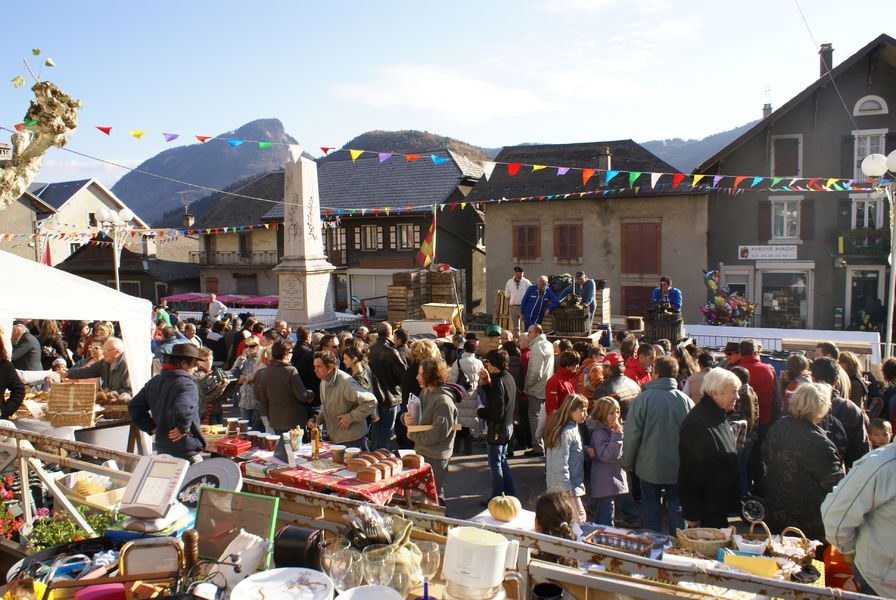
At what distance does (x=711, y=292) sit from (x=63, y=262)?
39062 mm

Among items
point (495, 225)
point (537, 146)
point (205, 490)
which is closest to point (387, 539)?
point (205, 490)

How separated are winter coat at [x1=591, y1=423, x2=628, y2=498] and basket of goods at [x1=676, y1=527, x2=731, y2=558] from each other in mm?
1663

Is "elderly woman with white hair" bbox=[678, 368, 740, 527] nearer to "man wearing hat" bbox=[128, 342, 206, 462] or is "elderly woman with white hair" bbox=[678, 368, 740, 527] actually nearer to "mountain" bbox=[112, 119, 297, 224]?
"man wearing hat" bbox=[128, 342, 206, 462]

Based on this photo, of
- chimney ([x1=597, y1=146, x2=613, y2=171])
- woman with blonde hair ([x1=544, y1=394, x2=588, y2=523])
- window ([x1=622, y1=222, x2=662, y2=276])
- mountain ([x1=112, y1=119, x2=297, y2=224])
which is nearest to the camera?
woman with blonde hair ([x1=544, y1=394, x2=588, y2=523])

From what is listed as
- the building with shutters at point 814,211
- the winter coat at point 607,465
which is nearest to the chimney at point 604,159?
the building with shutters at point 814,211

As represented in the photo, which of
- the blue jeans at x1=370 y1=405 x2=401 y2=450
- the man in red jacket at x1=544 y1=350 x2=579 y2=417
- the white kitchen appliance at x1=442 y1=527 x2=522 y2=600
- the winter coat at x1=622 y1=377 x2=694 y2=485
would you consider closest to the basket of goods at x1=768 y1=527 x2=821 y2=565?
the winter coat at x1=622 y1=377 x2=694 y2=485

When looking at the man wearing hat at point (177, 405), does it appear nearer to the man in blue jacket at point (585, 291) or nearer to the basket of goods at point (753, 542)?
the basket of goods at point (753, 542)

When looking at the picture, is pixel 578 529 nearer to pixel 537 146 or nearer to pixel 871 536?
pixel 871 536

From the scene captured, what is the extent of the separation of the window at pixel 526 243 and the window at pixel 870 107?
471 inches

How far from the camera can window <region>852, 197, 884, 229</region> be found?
2391 cm

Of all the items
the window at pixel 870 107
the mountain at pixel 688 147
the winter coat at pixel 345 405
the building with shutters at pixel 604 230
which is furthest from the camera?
the mountain at pixel 688 147

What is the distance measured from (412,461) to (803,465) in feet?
9.61

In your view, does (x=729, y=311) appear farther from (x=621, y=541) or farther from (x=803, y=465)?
(x=621, y=541)

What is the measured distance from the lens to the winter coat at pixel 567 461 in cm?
578
